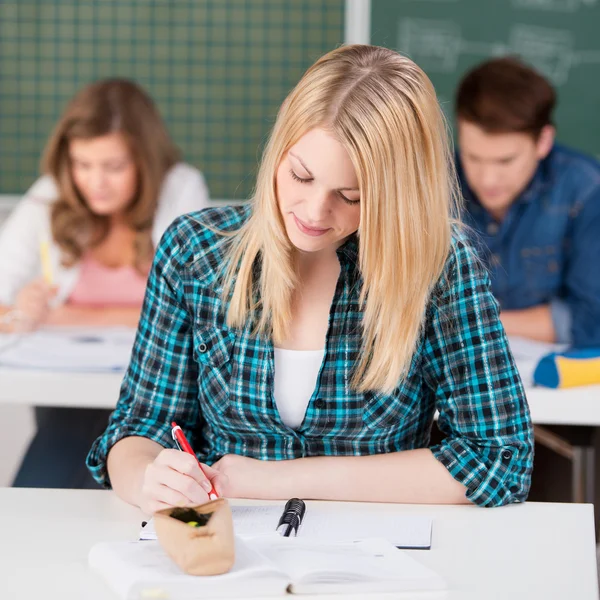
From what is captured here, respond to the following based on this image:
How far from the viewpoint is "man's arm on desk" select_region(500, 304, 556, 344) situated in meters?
2.34

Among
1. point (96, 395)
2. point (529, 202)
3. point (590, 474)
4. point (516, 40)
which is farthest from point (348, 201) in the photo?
point (516, 40)

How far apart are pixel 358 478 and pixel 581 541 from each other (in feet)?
0.95

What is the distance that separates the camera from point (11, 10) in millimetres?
3180

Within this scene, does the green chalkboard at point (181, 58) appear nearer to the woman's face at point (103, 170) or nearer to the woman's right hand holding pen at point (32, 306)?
the woman's face at point (103, 170)

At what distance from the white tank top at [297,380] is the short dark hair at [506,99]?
1270 millimetres

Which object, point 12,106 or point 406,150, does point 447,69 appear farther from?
point 406,150

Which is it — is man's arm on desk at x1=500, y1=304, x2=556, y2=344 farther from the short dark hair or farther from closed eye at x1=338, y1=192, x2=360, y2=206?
closed eye at x1=338, y1=192, x2=360, y2=206

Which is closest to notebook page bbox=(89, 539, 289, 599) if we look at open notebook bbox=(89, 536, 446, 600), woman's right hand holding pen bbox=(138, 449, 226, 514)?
open notebook bbox=(89, 536, 446, 600)

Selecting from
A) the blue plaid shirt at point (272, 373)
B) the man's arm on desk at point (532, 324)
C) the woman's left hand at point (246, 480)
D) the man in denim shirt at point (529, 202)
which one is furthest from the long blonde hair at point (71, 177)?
the woman's left hand at point (246, 480)

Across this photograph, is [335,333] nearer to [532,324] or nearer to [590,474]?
[590,474]

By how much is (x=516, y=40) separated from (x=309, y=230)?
213 cm

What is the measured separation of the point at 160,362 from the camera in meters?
1.33

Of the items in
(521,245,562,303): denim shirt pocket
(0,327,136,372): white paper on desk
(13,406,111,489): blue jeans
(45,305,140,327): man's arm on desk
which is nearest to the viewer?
(13,406,111,489): blue jeans

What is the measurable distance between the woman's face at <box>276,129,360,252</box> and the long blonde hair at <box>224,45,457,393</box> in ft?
0.05
